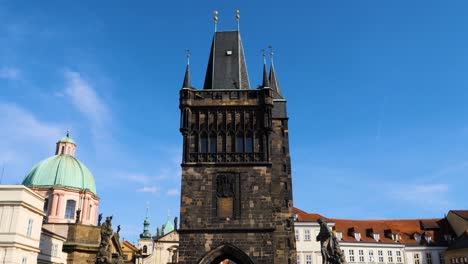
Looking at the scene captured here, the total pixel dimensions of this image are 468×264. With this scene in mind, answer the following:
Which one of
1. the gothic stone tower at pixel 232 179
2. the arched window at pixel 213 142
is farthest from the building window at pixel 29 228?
the arched window at pixel 213 142

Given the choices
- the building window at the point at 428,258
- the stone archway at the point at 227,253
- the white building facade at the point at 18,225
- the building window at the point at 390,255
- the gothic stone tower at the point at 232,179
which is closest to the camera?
the stone archway at the point at 227,253

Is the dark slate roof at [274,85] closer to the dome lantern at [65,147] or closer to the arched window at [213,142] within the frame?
the arched window at [213,142]

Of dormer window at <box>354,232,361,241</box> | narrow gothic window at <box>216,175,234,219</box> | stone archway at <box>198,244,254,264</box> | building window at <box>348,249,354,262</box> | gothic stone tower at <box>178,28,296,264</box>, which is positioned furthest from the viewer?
dormer window at <box>354,232,361,241</box>

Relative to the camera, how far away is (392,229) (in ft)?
171

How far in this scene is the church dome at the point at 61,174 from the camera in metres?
47.2

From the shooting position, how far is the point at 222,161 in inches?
1171

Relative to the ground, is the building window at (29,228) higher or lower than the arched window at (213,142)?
lower

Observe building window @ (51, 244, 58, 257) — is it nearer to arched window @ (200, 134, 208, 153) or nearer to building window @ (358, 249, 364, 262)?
arched window @ (200, 134, 208, 153)

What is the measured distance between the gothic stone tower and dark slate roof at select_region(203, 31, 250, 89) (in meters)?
0.13

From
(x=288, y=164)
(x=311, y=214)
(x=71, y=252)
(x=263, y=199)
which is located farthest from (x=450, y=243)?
(x=71, y=252)

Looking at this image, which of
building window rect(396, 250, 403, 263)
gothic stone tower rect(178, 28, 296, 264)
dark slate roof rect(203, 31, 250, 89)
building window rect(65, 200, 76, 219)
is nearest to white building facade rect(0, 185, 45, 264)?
gothic stone tower rect(178, 28, 296, 264)

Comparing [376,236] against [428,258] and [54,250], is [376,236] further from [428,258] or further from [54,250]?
[54,250]

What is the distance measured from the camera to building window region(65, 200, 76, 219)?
4666 cm

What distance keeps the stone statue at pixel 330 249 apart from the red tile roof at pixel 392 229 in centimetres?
3102
